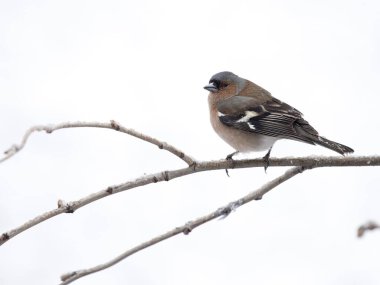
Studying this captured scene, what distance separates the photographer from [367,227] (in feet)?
3.62

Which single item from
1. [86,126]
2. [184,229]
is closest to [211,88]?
[86,126]

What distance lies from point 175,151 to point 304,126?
1.46m

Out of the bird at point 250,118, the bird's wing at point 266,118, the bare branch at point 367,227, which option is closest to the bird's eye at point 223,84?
the bird at point 250,118

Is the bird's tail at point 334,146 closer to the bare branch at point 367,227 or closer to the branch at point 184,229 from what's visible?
the branch at point 184,229

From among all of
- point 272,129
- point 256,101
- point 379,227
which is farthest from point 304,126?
point 379,227

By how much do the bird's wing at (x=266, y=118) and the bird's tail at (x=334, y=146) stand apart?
5 cm

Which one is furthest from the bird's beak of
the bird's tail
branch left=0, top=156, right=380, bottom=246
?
branch left=0, top=156, right=380, bottom=246

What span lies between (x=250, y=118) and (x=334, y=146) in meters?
0.93

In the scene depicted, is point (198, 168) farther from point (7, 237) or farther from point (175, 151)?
point (7, 237)

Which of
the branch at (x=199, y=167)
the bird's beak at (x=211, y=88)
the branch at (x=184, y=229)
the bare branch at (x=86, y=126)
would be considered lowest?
the branch at (x=184, y=229)

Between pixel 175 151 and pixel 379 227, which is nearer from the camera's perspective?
pixel 379 227

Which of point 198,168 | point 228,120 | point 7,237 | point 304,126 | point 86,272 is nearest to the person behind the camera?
point 86,272

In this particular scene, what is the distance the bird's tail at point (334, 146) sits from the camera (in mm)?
2987

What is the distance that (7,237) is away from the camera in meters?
1.98
